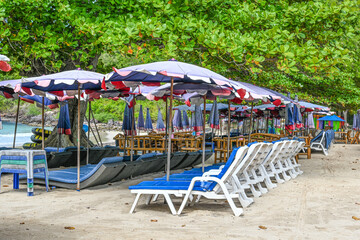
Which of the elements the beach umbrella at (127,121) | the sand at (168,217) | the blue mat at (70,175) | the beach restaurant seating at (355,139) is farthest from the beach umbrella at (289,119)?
the beach restaurant seating at (355,139)

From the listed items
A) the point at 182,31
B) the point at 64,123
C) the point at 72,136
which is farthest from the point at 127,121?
the point at 72,136

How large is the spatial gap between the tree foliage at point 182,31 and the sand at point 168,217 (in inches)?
172

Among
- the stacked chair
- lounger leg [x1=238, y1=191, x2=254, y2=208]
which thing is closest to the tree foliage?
the stacked chair

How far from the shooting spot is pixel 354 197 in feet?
25.9

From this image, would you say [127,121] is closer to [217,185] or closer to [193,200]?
[193,200]

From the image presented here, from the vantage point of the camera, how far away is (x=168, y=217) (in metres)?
5.94

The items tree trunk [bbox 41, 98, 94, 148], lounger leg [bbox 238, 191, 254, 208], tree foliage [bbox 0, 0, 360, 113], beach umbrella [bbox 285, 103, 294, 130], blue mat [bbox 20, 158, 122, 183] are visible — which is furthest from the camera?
tree trunk [bbox 41, 98, 94, 148]

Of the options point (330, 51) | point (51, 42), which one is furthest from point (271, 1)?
point (51, 42)

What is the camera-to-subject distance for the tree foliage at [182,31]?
11742mm

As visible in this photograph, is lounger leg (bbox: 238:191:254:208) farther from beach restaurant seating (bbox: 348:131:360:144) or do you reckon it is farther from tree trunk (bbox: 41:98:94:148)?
beach restaurant seating (bbox: 348:131:360:144)

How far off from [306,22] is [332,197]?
7557 millimetres

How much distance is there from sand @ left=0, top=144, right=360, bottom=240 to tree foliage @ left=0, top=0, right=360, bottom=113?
4.38 m

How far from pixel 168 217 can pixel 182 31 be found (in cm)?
729

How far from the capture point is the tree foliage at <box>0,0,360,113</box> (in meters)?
11.7
